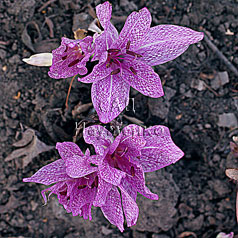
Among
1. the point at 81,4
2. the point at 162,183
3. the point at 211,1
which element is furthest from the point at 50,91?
the point at 211,1

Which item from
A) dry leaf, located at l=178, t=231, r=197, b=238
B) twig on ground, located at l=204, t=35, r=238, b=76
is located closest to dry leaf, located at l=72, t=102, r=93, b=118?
twig on ground, located at l=204, t=35, r=238, b=76

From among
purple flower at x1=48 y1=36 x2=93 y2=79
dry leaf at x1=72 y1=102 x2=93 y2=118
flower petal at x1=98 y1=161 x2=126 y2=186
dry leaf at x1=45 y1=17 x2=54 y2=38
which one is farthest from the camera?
dry leaf at x1=45 y1=17 x2=54 y2=38

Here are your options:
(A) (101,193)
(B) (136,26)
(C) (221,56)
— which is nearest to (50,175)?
(A) (101,193)

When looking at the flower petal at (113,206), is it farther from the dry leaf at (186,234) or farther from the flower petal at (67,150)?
the dry leaf at (186,234)

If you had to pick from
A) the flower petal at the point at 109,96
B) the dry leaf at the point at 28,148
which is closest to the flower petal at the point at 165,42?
the flower petal at the point at 109,96

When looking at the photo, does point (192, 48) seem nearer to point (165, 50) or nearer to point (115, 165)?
point (165, 50)

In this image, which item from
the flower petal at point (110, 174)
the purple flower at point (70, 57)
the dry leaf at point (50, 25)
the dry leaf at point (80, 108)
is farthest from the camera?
the dry leaf at point (50, 25)

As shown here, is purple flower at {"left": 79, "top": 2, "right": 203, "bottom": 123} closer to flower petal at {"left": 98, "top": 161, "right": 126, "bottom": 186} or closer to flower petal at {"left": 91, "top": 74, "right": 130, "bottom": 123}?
flower petal at {"left": 91, "top": 74, "right": 130, "bottom": 123}
